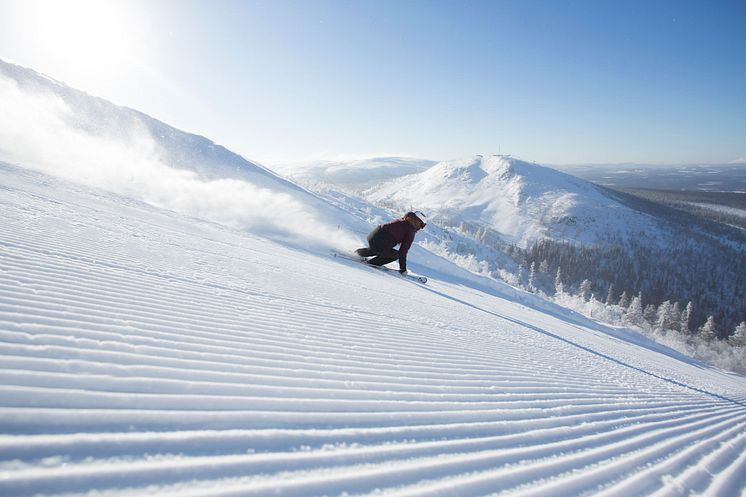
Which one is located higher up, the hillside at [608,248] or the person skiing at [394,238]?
the person skiing at [394,238]

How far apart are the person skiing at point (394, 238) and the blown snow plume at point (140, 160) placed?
5.60 metres

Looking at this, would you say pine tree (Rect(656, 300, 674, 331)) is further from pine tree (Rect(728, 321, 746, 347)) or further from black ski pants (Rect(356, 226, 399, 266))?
black ski pants (Rect(356, 226, 399, 266))

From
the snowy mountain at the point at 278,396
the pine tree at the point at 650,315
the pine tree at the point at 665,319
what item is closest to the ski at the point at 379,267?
the snowy mountain at the point at 278,396

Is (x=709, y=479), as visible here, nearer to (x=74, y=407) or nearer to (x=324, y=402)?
(x=324, y=402)

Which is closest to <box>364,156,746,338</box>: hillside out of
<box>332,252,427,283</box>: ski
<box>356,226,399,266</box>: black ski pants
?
<box>332,252,427,283</box>: ski

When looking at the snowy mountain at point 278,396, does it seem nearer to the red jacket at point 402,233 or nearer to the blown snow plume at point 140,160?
the red jacket at point 402,233

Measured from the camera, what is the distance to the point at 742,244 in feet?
506

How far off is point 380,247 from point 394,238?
2.59ft

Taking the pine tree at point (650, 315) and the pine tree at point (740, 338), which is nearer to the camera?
the pine tree at point (740, 338)

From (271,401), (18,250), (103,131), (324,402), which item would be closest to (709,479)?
(324,402)

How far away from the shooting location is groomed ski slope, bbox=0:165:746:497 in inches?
74.0

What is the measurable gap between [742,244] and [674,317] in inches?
5876

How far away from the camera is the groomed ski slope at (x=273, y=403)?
1.88m

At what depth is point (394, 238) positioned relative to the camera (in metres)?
13.2
